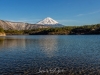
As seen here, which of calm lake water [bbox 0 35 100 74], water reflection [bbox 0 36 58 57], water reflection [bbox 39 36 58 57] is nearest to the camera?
calm lake water [bbox 0 35 100 74]

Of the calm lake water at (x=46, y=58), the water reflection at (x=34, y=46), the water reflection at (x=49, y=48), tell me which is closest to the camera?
the calm lake water at (x=46, y=58)

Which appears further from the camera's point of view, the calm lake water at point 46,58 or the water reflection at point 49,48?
the water reflection at point 49,48

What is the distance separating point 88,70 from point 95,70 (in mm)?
1107

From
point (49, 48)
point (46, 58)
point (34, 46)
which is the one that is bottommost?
point (34, 46)

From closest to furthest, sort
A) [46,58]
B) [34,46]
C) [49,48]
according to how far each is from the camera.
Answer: [46,58] < [49,48] < [34,46]

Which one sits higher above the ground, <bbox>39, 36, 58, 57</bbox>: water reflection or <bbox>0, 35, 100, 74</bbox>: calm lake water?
<bbox>0, 35, 100, 74</bbox>: calm lake water

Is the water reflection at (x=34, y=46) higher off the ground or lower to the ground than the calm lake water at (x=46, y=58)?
lower

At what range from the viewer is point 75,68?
31.0 metres

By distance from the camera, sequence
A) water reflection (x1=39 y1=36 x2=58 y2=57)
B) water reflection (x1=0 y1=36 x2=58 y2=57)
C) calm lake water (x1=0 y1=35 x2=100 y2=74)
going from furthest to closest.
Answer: water reflection (x1=0 y1=36 x2=58 y2=57) < water reflection (x1=39 y1=36 x2=58 y2=57) < calm lake water (x1=0 y1=35 x2=100 y2=74)

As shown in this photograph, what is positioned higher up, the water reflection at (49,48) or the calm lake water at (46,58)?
the calm lake water at (46,58)

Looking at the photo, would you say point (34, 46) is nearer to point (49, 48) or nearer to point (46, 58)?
point (49, 48)

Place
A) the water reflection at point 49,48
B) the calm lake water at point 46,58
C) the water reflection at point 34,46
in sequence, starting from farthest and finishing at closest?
the water reflection at point 34,46
the water reflection at point 49,48
the calm lake water at point 46,58

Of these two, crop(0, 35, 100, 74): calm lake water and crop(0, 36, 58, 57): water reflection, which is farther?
crop(0, 36, 58, 57): water reflection

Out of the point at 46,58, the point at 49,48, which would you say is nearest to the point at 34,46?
the point at 49,48
